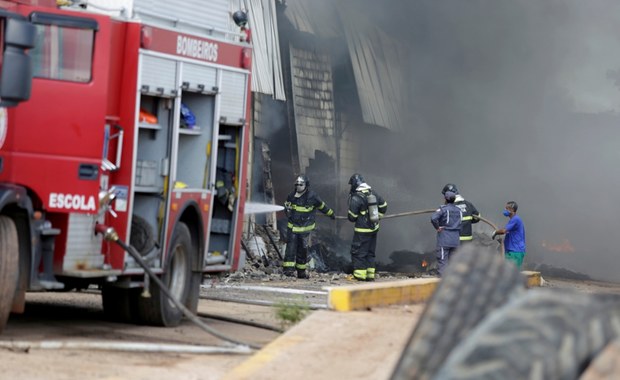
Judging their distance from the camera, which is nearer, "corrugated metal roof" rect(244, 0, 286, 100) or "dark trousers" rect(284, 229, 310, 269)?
"dark trousers" rect(284, 229, 310, 269)

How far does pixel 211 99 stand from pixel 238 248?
1823mm

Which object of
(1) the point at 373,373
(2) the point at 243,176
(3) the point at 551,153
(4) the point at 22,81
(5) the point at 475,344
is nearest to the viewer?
(5) the point at 475,344

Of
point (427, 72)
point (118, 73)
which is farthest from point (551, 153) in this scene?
point (118, 73)

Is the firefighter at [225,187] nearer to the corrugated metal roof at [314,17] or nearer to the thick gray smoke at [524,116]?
the corrugated metal roof at [314,17]

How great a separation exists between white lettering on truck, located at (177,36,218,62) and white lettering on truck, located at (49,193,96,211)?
180cm

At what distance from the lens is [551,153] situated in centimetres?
3912

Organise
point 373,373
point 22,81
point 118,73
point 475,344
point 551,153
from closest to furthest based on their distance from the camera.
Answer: point 475,344
point 373,373
point 22,81
point 118,73
point 551,153

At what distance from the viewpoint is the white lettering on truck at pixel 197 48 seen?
1146 cm

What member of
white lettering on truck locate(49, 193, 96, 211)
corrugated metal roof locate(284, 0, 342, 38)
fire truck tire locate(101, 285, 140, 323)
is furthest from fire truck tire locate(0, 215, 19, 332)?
corrugated metal roof locate(284, 0, 342, 38)

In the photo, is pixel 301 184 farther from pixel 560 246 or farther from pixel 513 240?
pixel 560 246

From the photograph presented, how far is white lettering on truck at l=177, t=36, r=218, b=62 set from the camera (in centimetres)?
1146

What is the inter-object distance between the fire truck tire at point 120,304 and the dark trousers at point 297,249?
37.7 feet

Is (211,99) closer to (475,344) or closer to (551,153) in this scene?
(475,344)

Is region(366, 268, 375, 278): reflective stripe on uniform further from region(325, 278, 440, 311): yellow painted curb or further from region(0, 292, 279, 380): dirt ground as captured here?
region(325, 278, 440, 311): yellow painted curb
